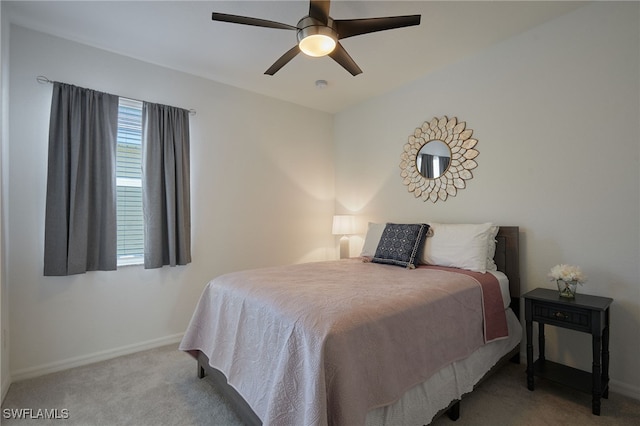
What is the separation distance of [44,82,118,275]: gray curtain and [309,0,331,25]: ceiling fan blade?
208 cm

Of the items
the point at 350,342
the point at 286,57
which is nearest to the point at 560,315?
the point at 350,342

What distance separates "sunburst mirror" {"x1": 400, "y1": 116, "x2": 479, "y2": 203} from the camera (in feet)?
9.77

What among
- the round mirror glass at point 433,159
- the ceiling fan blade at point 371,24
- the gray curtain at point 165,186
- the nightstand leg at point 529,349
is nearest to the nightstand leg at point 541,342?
the nightstand leg at point 529,349

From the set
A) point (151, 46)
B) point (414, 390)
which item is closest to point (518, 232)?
point (414, 390)

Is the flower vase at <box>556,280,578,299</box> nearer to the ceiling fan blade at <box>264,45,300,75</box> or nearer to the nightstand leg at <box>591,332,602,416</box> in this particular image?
the nightstand leg at <box>591,332,602,416</box>

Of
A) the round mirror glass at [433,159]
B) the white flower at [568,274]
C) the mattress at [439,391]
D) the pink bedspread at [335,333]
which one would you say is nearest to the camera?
the pink bedspread at [335,333]

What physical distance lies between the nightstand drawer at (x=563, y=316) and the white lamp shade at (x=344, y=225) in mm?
2179

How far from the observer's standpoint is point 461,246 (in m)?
2.55

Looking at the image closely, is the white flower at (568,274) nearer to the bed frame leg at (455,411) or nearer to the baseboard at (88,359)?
the bed frame leg at (455,411)

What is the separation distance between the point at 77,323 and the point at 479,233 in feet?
11.4

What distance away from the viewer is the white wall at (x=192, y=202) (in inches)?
93.7

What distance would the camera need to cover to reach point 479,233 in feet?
8.26

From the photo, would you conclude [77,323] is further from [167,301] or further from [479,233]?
A: [479,233]

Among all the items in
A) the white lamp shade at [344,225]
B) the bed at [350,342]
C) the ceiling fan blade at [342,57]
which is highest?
the ceiling fan blade at [342,57]
